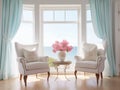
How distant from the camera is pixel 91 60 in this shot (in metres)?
5.95

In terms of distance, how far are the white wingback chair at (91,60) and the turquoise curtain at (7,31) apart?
2111mm

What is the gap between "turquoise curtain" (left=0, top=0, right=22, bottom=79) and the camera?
241 inches

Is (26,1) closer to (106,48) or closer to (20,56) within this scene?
(20,56)

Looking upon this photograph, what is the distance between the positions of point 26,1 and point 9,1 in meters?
0.58

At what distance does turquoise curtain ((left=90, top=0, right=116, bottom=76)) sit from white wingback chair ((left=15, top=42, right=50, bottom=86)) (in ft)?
6.68

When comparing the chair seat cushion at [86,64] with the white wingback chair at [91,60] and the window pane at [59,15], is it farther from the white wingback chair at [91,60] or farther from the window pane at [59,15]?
the window pane at [59,15]

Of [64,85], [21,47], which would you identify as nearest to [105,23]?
[64,85]

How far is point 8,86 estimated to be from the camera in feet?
16.8

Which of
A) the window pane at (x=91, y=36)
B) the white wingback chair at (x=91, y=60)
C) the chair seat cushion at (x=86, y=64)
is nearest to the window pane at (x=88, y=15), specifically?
the window pane at (x=91, y=36)

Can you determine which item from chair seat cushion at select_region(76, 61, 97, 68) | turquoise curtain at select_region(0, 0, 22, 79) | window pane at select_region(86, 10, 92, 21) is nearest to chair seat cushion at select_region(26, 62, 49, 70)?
chair seat cushion at select_region(76, 61, 97, 68)

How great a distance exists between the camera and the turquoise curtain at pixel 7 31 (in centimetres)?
613

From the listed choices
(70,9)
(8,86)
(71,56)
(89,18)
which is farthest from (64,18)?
(8,86)

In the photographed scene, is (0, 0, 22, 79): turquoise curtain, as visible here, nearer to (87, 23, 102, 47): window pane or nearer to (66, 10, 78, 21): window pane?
(66, 10, 78, 21): window pane

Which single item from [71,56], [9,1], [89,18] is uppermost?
[9,1]
